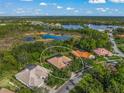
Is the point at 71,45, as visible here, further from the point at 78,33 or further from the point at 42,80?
the point at 78,33

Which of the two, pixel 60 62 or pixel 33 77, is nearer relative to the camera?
pixel 33 77

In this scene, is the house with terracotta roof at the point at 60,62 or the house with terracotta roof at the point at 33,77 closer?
the house with terracotta roof at the point at 33,77

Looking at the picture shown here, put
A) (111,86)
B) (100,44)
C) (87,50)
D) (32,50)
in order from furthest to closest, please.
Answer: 1. (100,44)
2. (87,50)
3. (32,50)
4. (111,86)

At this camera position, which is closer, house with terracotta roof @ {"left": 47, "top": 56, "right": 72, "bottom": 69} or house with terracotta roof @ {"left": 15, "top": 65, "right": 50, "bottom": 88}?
house with terracotta roof @ {"left": 15, "top": 65, "right": 50, "bottom": 88}

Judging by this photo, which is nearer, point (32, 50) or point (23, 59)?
point (23, 59)

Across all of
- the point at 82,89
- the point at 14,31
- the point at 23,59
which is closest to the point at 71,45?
the point at 23,59

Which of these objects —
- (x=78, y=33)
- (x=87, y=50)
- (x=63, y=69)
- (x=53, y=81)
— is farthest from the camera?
(x=78, y=33)

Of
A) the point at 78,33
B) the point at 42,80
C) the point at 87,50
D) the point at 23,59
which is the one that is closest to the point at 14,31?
the point at 78,33
